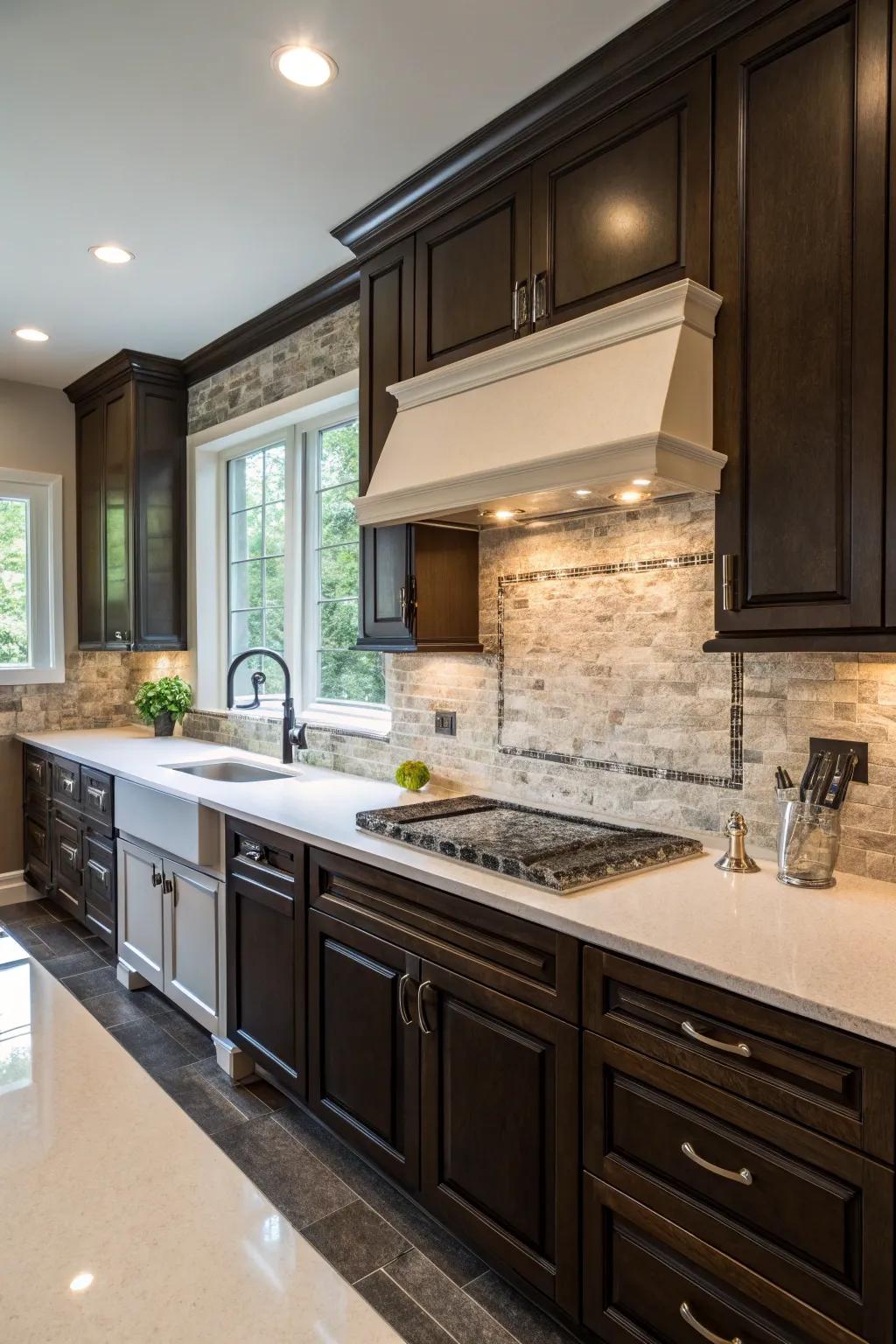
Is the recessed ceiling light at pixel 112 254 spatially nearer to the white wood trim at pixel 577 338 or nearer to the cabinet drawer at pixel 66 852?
the white wood trim at pixel 577 338

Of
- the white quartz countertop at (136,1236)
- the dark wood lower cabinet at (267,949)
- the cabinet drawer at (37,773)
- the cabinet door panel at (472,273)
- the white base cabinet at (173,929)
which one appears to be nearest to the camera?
the white quartz countertop at (136,1236)

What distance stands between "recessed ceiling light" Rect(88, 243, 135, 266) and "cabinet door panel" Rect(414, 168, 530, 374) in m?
1.27

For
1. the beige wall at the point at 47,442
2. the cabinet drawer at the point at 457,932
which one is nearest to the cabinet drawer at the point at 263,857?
the cabinet drawer at the point at 457,932

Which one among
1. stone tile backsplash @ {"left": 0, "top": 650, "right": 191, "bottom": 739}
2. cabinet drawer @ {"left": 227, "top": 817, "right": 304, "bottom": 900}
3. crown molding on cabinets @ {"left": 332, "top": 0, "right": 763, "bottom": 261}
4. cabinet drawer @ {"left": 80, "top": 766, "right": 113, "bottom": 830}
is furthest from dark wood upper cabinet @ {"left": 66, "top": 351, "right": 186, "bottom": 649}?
cabinet drawer @ {"left": 227, "top": 817, "right": 304, "bottom": 900}

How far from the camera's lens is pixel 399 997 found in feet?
6.86

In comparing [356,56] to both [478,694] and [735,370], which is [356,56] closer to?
[735,370]

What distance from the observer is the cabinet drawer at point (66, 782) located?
4059 millimetres

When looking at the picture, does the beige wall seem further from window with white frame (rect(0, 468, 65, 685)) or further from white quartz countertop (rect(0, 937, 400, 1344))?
white quartz countertop (rect(0, 937, 400, 1344))

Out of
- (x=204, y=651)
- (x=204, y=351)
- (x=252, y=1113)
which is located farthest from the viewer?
(x=204, y=651)

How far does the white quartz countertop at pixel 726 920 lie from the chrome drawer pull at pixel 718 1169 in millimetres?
296

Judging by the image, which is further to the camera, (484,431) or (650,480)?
(484,431)

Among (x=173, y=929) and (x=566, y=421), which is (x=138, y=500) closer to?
(x=173, y=929)

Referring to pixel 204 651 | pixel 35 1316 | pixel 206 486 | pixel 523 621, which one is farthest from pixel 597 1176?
pixel 206 486

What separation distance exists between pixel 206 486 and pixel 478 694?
2.47 metres
